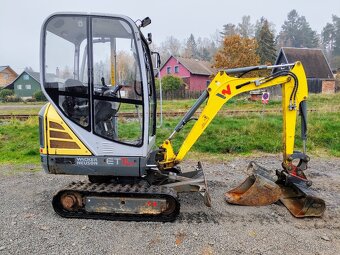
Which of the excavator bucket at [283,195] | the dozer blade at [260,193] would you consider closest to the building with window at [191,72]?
the excavator bucket at [283,195]

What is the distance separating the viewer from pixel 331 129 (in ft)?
33.7

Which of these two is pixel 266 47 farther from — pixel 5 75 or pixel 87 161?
pixel 5 75

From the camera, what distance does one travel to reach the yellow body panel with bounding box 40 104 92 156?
460 cm

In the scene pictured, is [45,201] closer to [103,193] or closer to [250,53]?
[103,193]

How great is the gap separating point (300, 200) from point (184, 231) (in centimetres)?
207

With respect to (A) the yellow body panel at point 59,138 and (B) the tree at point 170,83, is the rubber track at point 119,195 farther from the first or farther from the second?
(B) the tree at point 170,83

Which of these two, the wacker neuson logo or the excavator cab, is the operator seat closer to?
the excavator cab

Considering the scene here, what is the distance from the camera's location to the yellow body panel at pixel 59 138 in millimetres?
4598

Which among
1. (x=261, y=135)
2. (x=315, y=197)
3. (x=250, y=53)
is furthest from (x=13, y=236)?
(x=250, y=53)

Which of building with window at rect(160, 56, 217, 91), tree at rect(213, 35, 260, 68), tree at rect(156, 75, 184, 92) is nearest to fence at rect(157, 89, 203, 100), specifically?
tree at rect(156, 75, 184, 92)

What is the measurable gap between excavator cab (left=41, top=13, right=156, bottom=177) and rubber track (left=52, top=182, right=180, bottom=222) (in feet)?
0.78

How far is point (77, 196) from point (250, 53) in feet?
97.4

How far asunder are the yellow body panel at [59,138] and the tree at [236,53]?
2802cm

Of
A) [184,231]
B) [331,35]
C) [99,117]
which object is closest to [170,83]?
[99,117]
